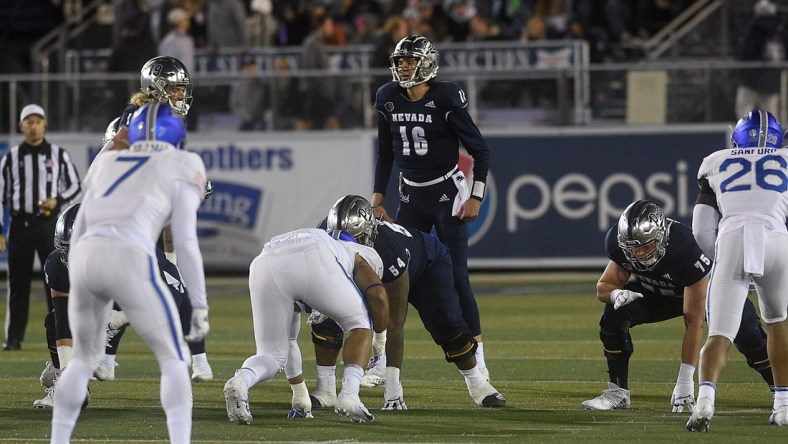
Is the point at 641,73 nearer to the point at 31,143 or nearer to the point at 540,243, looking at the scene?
the point at 540,243

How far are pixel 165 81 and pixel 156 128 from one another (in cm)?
223

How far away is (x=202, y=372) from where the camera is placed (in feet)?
28.5

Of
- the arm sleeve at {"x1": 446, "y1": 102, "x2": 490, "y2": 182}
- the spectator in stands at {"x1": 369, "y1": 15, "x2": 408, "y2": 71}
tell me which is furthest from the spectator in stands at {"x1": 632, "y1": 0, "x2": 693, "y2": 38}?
the arm sleeve at {"x1": 446, "y1": 102, "x2": 490, "y2": 182}

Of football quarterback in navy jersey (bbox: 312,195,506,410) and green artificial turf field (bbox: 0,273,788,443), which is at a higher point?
football quarterback in navy jersey (bbox: 312,195,506,410)

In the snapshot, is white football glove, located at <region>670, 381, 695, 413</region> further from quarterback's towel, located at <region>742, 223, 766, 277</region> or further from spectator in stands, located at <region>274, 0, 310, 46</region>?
spectator in stands, located at <region>274, 0, 310, 46</region>

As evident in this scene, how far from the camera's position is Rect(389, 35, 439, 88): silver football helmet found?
8.63 m

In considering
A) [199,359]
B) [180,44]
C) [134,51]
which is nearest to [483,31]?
[180,44]

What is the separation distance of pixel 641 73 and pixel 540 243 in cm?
223

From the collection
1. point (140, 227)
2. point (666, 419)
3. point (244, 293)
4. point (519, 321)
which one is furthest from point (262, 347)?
point (244, 293)

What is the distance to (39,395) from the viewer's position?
830cm

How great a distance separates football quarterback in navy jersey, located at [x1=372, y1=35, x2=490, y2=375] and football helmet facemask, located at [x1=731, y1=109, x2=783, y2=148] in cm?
214

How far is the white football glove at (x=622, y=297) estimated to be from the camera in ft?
24.2

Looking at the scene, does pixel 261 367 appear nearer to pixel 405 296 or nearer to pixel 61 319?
pixel 405 296

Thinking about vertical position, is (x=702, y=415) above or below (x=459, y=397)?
above
